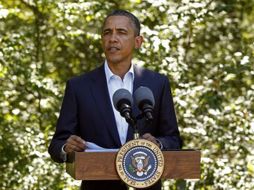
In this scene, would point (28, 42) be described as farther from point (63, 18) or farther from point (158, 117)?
point (158, 117)

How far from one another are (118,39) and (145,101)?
1.61 feet

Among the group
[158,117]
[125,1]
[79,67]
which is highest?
[125,1]

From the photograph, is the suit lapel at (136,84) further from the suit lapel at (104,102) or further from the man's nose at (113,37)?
the man's nose at (113,37)

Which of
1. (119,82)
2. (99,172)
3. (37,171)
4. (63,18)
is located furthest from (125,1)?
(99,172)

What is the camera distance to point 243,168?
7.13 metres

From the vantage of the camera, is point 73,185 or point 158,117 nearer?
point 158,117

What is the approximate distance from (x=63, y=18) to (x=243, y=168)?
2123 mm

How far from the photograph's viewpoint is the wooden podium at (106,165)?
3.35 meters

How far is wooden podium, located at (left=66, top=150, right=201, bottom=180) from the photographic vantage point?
3354 millimetres

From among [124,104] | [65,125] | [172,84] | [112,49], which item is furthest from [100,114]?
[172,84]

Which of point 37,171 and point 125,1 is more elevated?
point 125,1

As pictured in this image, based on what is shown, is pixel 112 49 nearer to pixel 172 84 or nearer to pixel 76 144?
pixel 76 144

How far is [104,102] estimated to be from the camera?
383cm

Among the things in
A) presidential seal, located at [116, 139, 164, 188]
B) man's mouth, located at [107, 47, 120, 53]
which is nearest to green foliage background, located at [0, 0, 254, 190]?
man's mouth, located at [107, 47, 120, 53]
